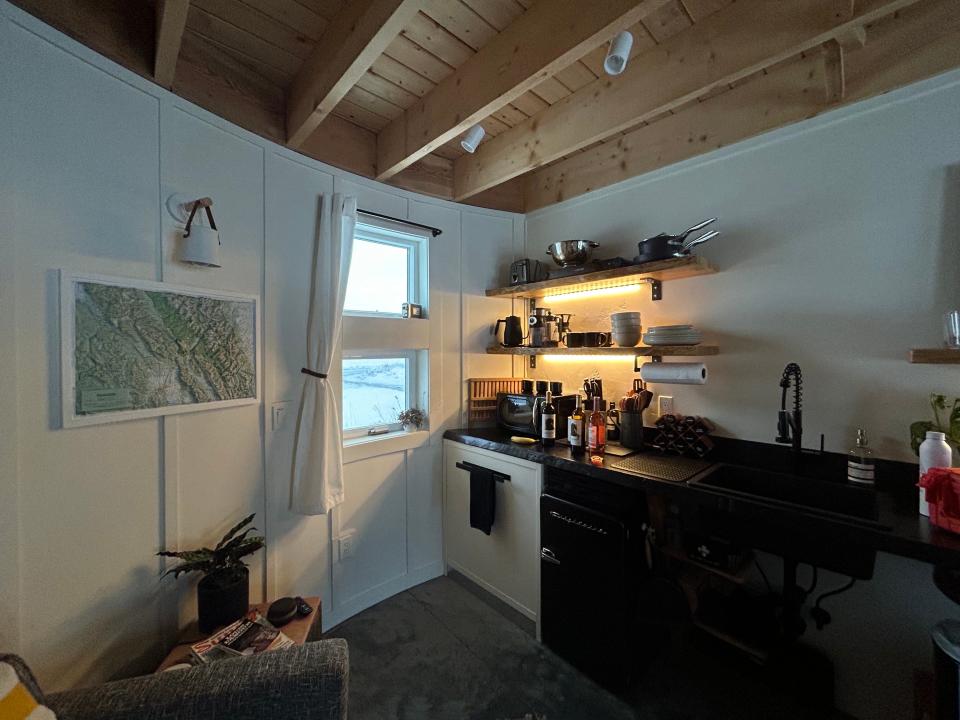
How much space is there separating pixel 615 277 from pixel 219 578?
7.41 ft

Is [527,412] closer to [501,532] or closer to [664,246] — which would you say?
[501,532]

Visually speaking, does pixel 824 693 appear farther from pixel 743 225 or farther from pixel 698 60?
pixel 698 60

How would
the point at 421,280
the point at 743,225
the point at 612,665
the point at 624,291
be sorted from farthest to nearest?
1. the point at 421,280
2. the point at 624,291
3. the point at 743,225
4. the point at 612,665

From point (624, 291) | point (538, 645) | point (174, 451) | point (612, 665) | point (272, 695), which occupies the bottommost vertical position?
point (538, 645)

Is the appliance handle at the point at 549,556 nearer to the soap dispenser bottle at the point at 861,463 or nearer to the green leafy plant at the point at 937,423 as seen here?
the soap dispenser bottle at the point at 861,463

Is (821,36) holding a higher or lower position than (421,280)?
higher

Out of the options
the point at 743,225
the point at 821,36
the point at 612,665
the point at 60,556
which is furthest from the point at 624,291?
the point at 60,556

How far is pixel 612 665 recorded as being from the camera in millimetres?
1583

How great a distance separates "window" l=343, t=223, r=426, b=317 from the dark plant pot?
1.33 metres

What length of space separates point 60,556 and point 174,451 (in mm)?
400

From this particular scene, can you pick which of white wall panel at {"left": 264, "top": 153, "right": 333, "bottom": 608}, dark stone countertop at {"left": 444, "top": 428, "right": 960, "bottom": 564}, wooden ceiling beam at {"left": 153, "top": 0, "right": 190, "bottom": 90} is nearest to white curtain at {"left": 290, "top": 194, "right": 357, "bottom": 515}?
white wall panel at {"left": 264, "top": 153, "right": 333, "bottom": 608}

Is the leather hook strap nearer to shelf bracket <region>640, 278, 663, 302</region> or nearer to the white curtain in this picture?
the white curtain

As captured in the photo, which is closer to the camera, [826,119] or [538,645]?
[826,119]

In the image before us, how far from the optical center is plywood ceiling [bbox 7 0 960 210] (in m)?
1.23
